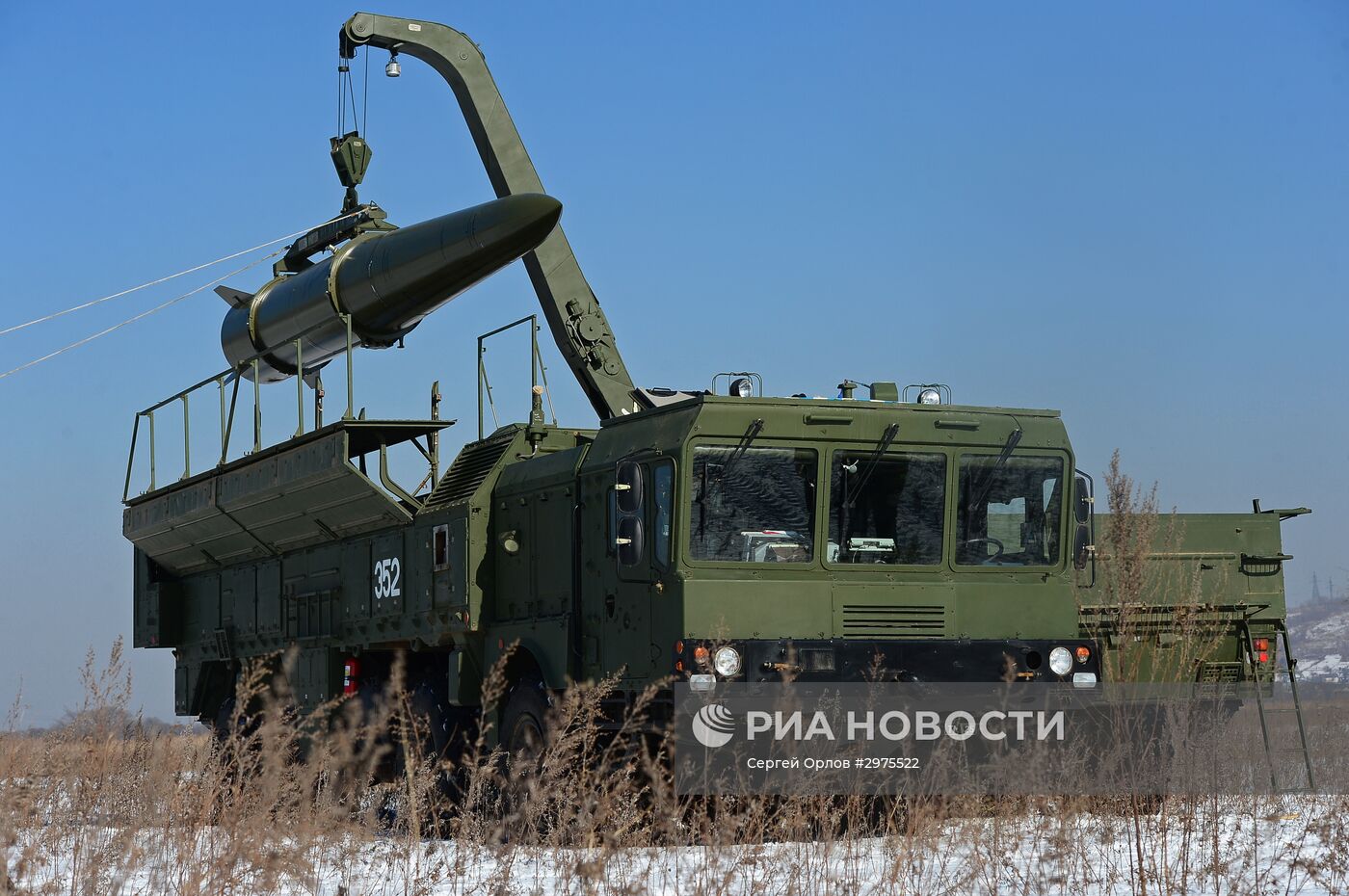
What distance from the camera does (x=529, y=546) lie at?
11828 millimetres

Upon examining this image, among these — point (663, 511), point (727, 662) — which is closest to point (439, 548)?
point (663, 511)

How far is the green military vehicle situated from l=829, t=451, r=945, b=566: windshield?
2cm

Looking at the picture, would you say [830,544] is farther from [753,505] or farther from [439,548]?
[439,548]

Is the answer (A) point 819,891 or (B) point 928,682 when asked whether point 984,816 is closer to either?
(B) point 928,682

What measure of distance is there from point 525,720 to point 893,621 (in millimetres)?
2757

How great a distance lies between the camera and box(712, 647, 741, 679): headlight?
9.61m

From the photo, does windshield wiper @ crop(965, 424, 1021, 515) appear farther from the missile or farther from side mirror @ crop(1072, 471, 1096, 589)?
the missile

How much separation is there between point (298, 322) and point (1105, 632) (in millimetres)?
8422

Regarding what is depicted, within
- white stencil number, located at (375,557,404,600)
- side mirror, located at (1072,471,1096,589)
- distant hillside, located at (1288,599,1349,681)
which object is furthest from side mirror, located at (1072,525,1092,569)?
distant hillside, located at (1288,599,1349,681)

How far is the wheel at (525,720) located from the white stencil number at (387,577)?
187cm

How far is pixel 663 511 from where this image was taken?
33.1 feet

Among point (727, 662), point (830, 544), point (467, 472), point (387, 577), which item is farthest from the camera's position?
point (387, 577)

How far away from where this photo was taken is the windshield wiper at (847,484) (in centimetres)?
1026

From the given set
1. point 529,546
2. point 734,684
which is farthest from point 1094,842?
point 529,546
